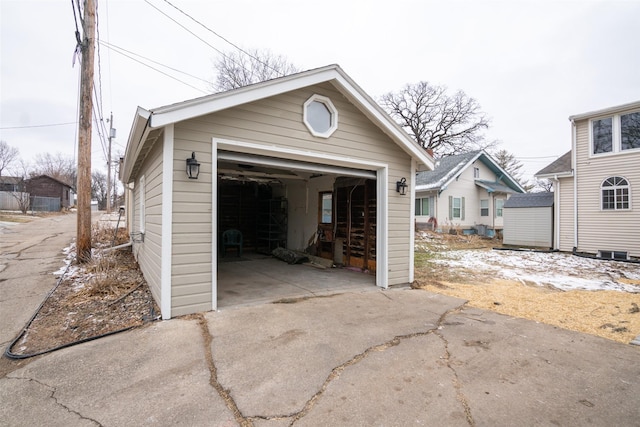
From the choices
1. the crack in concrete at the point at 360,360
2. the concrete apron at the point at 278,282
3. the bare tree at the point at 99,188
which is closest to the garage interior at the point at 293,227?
the concrete apron at the point at 278,282

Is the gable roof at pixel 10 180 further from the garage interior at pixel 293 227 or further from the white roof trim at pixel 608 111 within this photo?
the white roof trim at pixel 608 111

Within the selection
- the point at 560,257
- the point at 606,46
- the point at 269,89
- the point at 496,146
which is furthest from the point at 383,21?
the point at 496,146

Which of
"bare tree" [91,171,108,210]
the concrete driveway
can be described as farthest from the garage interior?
"bare tree" [91,171,108,210]

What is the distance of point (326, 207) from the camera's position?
28.0 ft

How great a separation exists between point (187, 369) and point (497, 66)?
18612 millimetres

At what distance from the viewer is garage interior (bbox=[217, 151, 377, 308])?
17.6 ft

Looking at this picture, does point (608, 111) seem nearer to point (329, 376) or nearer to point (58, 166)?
point (329, 376)

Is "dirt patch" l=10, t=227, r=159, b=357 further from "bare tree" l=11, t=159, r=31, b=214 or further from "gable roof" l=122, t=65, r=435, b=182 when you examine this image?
"bare tree" l=11, t=159, r=31, b=214

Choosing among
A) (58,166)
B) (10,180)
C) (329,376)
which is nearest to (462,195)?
(329,376)

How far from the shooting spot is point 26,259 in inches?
302

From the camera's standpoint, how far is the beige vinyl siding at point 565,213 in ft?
35.7

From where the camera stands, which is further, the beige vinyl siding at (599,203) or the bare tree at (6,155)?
the bare tree at (6,155)

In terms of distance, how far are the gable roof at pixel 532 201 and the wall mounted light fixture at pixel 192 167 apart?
525 inches

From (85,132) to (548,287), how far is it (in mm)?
10595
